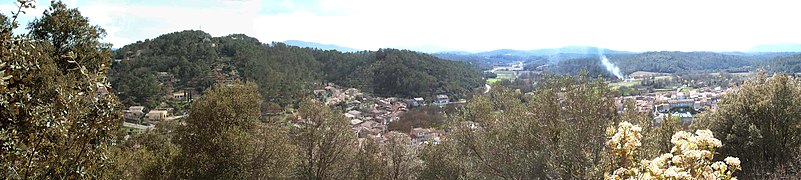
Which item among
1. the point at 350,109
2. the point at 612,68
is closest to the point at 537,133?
Answer: the point at 350,109

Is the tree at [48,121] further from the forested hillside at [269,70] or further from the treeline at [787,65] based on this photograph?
the treeline at [787,65]

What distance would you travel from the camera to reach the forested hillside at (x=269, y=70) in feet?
144

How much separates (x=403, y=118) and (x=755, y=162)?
1387 inches

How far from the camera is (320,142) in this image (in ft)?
42.4

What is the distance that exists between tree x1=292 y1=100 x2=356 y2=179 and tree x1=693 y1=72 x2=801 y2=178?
31.8ft

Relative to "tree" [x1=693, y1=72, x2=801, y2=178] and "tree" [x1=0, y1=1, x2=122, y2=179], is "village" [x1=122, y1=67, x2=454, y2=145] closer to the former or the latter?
"tree" [x1=693, y1=72, x2=801, y2=178]

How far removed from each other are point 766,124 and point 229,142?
474 inches

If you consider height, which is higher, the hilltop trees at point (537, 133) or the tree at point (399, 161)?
the hilltop trees at point (537, 133)

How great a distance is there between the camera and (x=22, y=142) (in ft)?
8.00

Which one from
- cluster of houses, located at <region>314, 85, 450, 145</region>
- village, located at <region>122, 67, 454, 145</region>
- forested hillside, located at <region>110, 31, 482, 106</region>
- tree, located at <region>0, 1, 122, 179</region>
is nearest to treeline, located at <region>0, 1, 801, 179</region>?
tree, located at <region>0, 1, 122, 179</region>

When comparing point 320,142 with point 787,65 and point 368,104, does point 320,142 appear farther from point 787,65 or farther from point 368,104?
point 787,65

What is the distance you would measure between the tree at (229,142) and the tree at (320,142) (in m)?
2.05

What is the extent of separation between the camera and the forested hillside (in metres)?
43.9

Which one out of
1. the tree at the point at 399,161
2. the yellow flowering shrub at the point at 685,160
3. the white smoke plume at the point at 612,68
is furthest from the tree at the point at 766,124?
the white smoke plume at the point at 612,68
